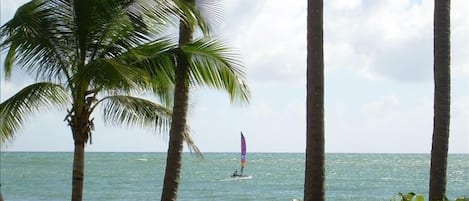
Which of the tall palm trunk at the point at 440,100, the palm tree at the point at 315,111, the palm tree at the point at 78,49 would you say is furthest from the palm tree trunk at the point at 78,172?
the tall palm trunk at the point at 440,100

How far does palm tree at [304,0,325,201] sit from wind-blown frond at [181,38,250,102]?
2241mm

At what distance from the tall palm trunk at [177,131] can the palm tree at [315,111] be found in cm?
264

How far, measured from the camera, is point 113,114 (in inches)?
524

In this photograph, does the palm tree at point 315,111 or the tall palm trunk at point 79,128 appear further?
the tall palm trunk at point 79,128

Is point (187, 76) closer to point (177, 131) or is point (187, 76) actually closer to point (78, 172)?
point (177, 131)

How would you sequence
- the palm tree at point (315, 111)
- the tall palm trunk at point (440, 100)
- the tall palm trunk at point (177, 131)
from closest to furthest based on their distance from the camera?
the tall palm trunk at point (440, 100)
the palm tree at point (315, 111)
the tall palm trunk at point (177, 131)

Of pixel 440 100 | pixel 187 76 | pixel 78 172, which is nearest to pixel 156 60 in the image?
pixel 187 76

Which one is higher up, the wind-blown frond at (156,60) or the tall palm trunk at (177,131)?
the wind-blown frond at (156,60)

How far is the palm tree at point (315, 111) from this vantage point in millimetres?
→ 10469

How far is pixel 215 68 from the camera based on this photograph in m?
12.7

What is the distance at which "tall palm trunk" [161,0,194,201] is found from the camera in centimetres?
1249

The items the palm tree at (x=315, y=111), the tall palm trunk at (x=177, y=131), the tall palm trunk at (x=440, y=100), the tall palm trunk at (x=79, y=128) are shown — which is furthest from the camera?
the tall palm trunk at (x=177, y=131)

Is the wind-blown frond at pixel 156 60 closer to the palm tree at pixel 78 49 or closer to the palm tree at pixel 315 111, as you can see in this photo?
the palm tree at pixel 78 49

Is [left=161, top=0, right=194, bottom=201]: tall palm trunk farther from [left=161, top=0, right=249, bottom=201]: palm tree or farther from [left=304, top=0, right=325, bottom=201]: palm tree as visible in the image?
[left=304, top=0, right=325, bottom=201]: palm tree
